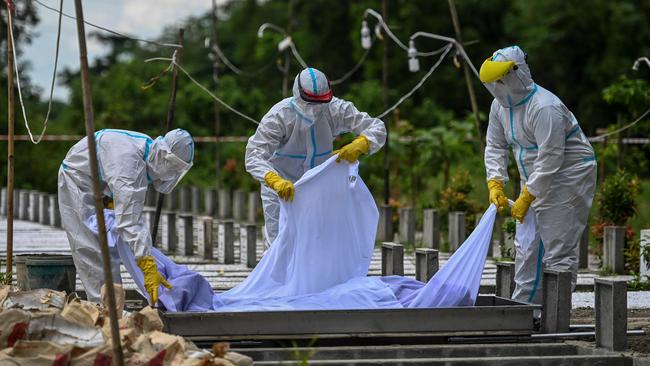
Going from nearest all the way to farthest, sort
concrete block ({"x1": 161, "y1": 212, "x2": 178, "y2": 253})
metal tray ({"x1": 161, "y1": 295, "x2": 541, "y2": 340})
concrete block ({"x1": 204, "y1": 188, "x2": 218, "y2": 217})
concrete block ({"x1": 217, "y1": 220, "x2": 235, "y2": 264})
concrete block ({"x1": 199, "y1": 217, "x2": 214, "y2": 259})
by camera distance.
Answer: metal tray ({"x1": 161, "y1": 295, "x2": 541, "y2": 340}), concrete block ({"x1": 217, "y1": 220, "x2": 235, "y2": 264}), concrete block ({"x1": 199, "y1": 217, "x2": 214, "y2": 259}), concrete block ({"x1": 161, "y1": 212, "x2": 178, "y2": 253}), concrete block ({"x1": 204, "y1": 188, "x2": 218, "y2": 217})

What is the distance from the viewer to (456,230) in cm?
1728

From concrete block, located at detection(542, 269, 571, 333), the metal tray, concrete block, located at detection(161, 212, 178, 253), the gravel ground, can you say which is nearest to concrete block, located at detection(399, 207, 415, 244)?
concrete block, located at detection(161, 212, 178, 253)

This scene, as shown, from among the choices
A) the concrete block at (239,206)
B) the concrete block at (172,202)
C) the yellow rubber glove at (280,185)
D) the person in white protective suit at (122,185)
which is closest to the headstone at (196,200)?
the concrete block at (172,202)

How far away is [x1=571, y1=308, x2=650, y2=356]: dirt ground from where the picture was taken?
886cm

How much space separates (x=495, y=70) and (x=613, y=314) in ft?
7.43

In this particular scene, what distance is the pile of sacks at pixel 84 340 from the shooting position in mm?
7020

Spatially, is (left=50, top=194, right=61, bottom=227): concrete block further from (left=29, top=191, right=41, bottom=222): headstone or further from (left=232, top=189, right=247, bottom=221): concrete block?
(left=232, top=189, right=247, bottom=221): concrete block

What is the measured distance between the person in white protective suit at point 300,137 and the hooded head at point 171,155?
3.11ft

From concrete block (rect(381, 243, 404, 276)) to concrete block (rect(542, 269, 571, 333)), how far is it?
83.7 inches

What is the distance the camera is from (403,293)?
9914mm

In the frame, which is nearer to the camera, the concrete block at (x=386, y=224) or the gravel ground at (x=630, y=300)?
the gravel ground at (x=630, y=300)

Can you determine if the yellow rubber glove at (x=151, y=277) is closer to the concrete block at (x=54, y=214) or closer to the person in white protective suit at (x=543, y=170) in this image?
the person in white protective suit at (x=543, y=170)

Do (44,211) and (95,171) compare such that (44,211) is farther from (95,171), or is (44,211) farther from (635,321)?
(95,171)

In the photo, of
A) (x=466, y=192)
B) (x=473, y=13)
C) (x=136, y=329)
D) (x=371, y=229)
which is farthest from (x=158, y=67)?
(x=136, y=329)
